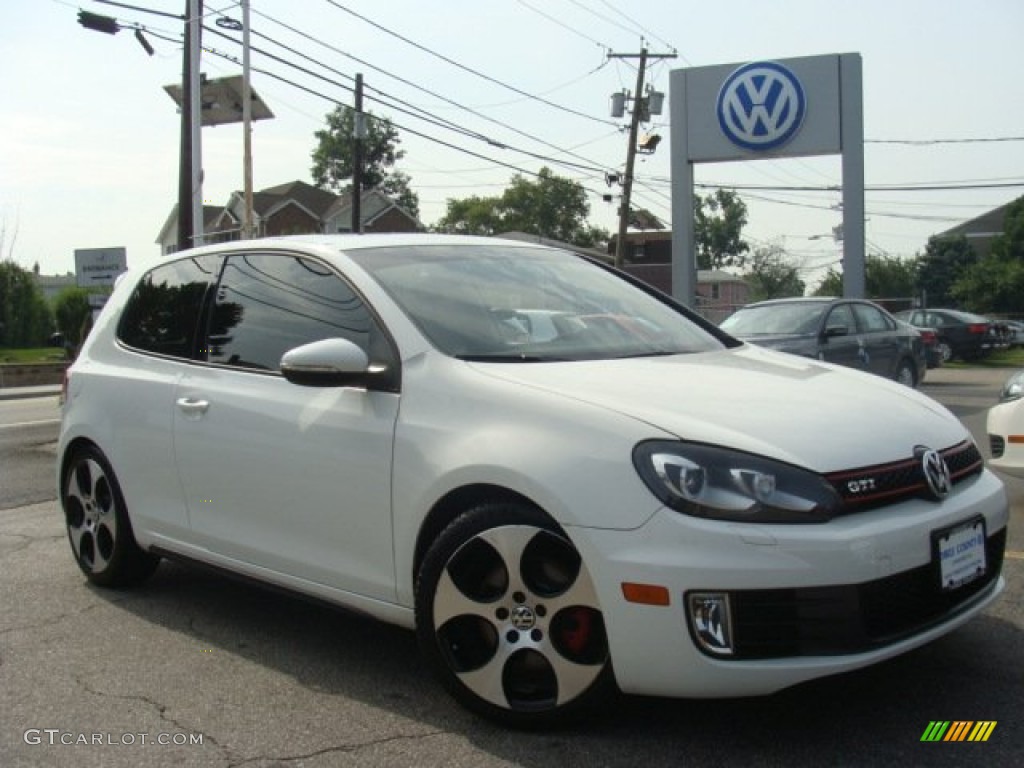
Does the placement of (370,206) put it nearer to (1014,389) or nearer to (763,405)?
(1014,389)

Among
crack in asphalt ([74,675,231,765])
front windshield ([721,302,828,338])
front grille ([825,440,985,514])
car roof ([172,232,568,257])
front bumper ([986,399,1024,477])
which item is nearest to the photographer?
front grille ([825,440,985,514])

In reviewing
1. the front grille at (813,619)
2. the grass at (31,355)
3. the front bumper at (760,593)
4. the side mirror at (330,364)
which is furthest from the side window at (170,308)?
the grass at (31,355)

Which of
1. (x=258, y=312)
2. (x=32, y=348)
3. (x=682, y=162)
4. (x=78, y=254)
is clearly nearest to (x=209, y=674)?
(x=258, y=312)

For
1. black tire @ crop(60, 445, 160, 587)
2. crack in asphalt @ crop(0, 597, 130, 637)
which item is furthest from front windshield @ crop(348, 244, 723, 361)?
crack in asphalt @ crop(0, 597, 130, 637)

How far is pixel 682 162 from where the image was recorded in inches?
736

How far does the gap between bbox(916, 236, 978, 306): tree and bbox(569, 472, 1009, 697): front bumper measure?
6915cm

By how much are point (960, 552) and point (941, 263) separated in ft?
238

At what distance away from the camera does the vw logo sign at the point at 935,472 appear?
2.97 metres

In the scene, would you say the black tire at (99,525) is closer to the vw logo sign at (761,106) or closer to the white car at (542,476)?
the white car at (542,476)

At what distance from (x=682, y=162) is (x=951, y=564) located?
16.5 metres

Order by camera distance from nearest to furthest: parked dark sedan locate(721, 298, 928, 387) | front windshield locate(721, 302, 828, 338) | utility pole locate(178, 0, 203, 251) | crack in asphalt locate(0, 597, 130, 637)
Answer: crack in asphalt locate(0, 597, 130, 637)
parked dark sedan locate(721, 298, 928, 387)
front windshield locate(721, 302, 828, 338)
utility pole locate(178, 0, 203, 251)

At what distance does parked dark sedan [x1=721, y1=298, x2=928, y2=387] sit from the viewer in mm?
11891

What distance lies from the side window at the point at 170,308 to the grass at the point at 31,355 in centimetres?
2757

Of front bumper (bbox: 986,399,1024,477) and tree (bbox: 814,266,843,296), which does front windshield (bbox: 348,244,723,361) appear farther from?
tree (bbox: 814,266,843,296)
